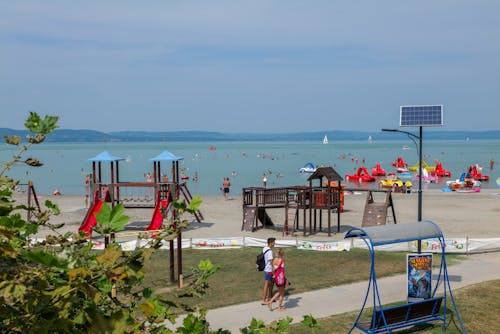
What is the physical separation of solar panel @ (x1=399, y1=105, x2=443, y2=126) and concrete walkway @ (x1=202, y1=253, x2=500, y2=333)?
15.0 feet

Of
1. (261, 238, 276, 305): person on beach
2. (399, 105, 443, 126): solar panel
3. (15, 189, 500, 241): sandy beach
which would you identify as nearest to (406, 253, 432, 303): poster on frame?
(261, 238, 276, 305): person on beach

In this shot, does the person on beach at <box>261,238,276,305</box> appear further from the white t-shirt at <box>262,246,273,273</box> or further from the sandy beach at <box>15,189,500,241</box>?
the sandy beach at <box>15,189,500,241</box>

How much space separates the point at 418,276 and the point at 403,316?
1.48m

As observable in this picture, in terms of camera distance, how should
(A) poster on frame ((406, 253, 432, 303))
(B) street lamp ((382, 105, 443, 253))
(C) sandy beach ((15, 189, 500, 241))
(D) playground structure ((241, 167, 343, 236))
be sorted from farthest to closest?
(C) sandy beach ((15, 189, 500, 241)) → (D) playground structure ((241, 167, 343, 236)) → (B) street lamp ((382, 105, 443, 253)) → (A) poster on frame ((406, 253, 432, 303))

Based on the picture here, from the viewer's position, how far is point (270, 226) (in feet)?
92.1

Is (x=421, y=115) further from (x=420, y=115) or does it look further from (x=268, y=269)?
(x=268, y=269)

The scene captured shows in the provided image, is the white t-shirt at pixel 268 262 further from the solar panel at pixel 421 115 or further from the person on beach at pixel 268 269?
the solar panel at pixel 421 115

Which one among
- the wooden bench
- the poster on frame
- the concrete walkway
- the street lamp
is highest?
the street lamp

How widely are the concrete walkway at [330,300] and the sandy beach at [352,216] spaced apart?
759cm

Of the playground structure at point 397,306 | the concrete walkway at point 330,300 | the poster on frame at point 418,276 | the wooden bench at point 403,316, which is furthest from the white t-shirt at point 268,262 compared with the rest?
the poster on frame at point 418,276

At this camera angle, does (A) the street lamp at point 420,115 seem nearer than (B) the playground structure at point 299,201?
Yes

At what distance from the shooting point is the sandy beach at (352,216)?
26.1 metres

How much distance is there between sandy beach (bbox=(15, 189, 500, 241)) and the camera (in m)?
26.1

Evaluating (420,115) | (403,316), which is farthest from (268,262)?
(420,115)
